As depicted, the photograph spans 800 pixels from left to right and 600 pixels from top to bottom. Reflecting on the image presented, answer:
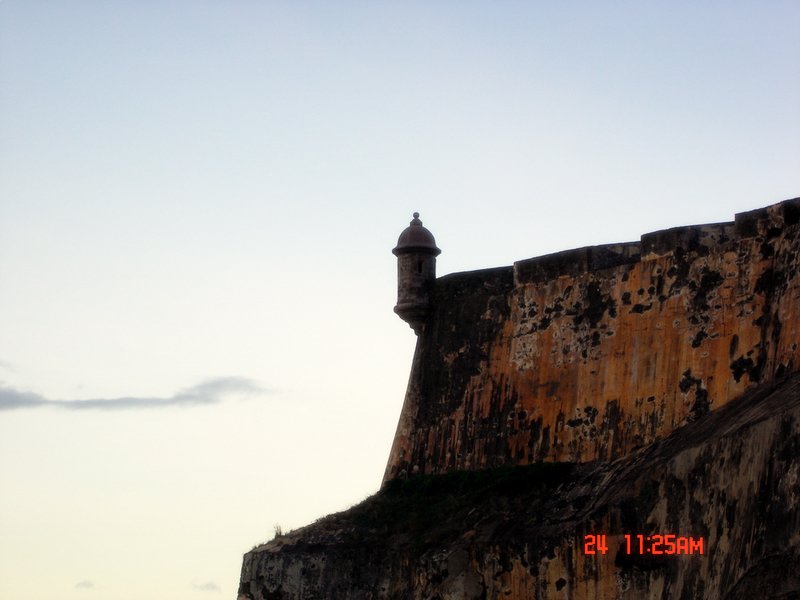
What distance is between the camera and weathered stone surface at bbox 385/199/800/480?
83.9 ft

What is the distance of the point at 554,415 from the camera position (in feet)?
94.5

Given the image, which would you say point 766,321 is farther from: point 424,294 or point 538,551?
point 424,294

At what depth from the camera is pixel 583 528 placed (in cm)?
2480

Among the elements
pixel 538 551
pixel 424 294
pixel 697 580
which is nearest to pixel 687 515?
pixel 697 580

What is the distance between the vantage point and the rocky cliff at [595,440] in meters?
21.7

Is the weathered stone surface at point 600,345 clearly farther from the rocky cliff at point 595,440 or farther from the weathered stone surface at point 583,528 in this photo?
the weathered stone surface at point 583,528

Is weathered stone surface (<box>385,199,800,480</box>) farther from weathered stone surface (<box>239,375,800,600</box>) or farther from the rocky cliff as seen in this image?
weathered stone surface (<box>239,375,800,600</box>)

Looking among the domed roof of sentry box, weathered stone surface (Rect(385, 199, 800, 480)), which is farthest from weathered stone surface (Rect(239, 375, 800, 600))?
the domed roof of sentry box
